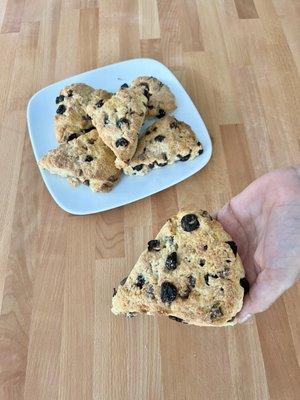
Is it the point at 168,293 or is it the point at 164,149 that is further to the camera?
the point at 164,149

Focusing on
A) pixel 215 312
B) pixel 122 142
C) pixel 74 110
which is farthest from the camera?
pixel 74 110

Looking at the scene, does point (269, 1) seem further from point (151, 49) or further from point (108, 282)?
point (108, 282)

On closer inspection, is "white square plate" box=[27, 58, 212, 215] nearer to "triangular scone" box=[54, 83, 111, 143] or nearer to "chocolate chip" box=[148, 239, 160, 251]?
"triangular scone" box=[54, 83, 111, 143]

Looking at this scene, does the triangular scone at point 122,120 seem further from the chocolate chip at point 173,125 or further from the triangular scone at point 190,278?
Answer: the triangular scone at point 190,278

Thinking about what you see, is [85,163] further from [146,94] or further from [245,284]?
[245,284]

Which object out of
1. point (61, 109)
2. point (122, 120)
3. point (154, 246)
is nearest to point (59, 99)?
point (61, 109)

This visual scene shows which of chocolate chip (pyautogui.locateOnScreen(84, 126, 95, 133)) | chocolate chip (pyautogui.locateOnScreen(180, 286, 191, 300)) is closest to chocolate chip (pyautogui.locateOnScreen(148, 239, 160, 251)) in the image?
chocolate chip (pyautogui.locateOnScreen(180, 286, 191, 300))
